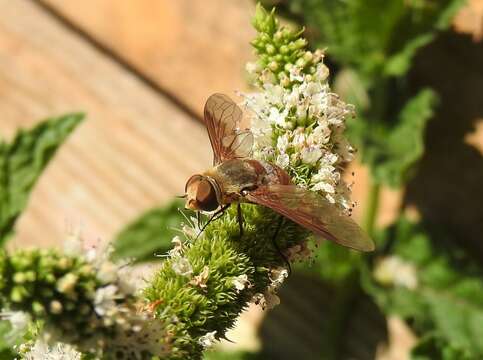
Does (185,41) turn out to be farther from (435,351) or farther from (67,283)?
(67,283)

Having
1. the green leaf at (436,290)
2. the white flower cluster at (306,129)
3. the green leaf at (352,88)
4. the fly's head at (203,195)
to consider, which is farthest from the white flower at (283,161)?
the green leaf at (352,88)

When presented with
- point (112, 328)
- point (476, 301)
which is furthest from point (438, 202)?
point (112, 328)

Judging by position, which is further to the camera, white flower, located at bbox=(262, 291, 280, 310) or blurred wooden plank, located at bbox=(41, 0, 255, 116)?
blurred wooden plank, located at bbox=(41, 0, 255, 116)

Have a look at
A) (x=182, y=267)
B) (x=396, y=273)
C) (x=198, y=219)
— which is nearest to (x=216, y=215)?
(x=198, y=219)

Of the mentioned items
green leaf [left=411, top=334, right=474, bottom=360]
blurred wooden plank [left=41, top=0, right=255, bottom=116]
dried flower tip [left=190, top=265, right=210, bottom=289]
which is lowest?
dried flower tip [left=190, top=265, right=210, bottom=289]

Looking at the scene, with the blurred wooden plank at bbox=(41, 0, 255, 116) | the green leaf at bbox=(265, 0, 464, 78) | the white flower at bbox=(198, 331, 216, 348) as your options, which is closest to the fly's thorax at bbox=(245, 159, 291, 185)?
the white flower at bbox=(198, 331, 216, 348)

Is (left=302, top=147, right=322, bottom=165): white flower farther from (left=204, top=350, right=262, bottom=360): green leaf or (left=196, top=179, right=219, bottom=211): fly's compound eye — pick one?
(left=204, top=350, right=262, bottom=360): green leaf
